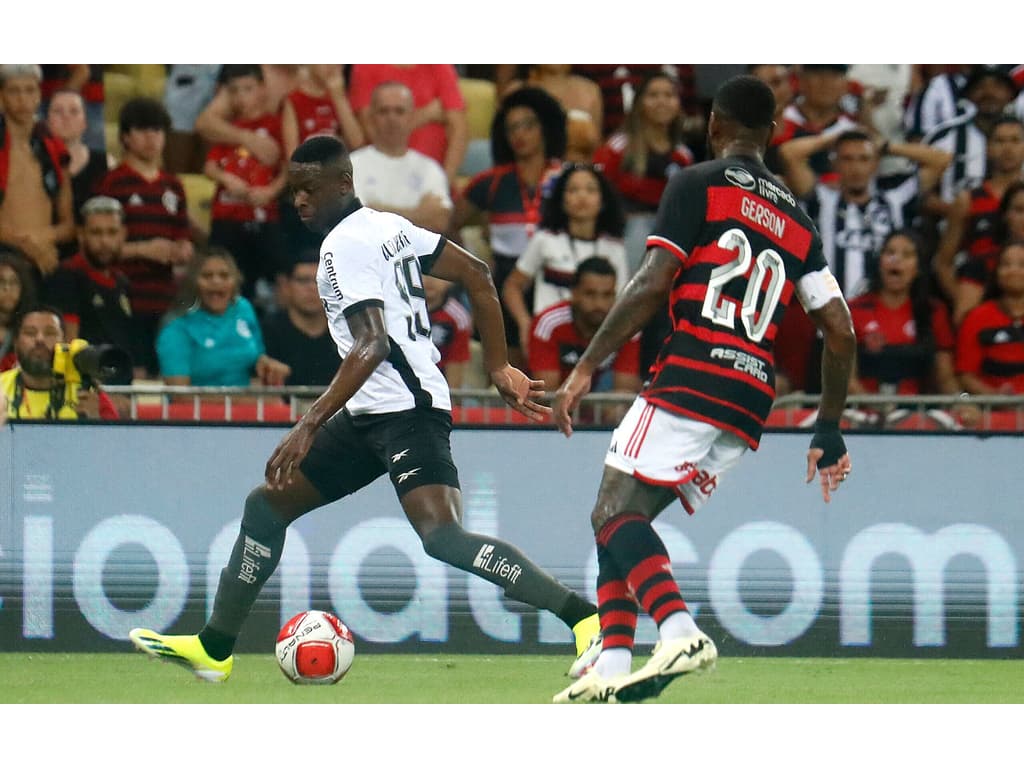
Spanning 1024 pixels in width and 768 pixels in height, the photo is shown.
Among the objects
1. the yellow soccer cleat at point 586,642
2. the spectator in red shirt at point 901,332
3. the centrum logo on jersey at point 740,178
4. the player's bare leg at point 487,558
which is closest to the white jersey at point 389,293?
the player's bare leg at point 487,558

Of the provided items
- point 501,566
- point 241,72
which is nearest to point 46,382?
Result: point 241,72

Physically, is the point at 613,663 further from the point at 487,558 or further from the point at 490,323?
the point at 490,323

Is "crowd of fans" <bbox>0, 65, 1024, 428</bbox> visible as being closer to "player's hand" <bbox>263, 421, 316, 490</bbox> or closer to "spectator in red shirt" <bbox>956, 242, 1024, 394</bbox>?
"spectator in red shirt" <bbox>956, 242, 1024, 394</bbox>

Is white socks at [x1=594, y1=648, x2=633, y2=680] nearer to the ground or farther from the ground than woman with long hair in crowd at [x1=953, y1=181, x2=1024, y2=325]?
nearer to the ground

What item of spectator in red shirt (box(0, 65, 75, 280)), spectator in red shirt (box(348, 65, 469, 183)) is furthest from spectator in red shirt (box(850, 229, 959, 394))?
spectator in red shirt (box(0, 65, 75, 280))

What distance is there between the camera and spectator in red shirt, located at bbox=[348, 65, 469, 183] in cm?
1141

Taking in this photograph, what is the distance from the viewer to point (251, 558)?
295 inches

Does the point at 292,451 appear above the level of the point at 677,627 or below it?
above

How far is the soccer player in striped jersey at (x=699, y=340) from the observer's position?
21.5 ft

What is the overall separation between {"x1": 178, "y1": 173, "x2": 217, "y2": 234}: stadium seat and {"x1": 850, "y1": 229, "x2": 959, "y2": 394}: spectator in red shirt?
4367mm

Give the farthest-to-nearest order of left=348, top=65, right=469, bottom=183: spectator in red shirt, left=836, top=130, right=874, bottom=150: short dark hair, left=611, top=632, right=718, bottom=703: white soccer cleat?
left=348, top=65, right=469, bottom=183: spectator in red shirt → left=836, top=130, right=874, bottom=150: short dark hair → left=611, top=632, right=718, bottom=703: white soccer cleat

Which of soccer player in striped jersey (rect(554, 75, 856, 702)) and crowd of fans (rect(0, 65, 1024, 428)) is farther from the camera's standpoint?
crowd of fans (rect(0, 65, 1024, 428))

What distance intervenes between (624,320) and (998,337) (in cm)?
454

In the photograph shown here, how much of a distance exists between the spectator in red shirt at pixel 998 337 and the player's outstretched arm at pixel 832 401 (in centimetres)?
358
